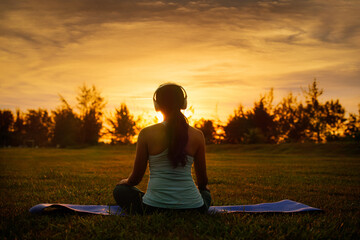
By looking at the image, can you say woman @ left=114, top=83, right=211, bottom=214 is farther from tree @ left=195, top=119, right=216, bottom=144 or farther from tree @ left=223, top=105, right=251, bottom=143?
tree @ left=195, top=119, right=216, bottom=144

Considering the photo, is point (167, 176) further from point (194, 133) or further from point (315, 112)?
point (315, 112)

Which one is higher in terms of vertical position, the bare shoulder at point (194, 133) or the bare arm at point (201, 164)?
the bare shoulder at point (194, 133)

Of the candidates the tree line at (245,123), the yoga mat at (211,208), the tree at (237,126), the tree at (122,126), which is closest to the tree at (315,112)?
the tree line at (245,123)

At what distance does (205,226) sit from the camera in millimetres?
3137

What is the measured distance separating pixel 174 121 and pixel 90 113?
46.4 meters

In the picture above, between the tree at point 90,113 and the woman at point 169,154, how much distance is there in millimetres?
44474

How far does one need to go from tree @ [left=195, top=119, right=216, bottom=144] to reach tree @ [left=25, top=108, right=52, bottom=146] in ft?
111

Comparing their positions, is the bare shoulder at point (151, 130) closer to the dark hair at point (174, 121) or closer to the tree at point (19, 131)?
the dark hair at point (174, 121)

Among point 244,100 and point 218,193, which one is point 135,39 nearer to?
point 218,193

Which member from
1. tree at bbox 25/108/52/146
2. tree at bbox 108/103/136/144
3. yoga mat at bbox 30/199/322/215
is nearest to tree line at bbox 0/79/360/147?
tree at bbox 108/103/136/144

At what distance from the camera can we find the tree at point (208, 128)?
131 feet

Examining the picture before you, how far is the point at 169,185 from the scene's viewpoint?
3.32m

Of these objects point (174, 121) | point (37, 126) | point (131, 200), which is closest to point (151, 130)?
point (174, 121)

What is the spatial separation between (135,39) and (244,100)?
94.5 ft
